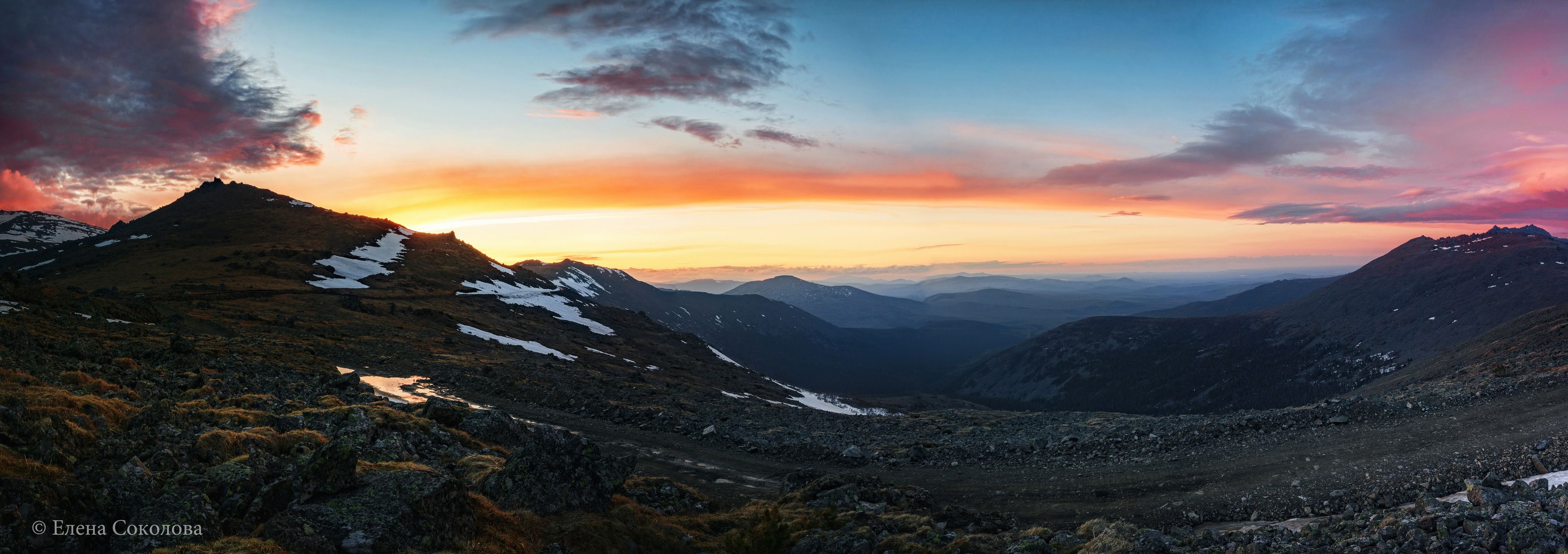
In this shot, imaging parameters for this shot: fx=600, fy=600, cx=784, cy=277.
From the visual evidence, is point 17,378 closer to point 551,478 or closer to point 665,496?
point 551,478

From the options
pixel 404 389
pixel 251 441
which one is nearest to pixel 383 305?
pixel 404 389

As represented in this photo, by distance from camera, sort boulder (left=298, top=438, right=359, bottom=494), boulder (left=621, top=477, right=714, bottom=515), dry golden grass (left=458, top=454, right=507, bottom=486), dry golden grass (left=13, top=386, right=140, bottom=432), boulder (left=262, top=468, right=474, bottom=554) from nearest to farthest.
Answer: boulder (left=262, top=468, right=474, bottom=554)
dry golden grass (left=13, top=386, right=140, bottom=432)
boulder (left=298, top=438, right=359, bottom=494)
dry golden grass (left=458, top=454, right=507, bottom=486)
boulder (left=621, top=477, right=714, bottom=515)

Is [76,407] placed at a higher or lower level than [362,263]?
lower

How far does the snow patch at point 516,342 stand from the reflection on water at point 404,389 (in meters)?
29.5

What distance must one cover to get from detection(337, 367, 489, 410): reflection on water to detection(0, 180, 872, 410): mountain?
175cm

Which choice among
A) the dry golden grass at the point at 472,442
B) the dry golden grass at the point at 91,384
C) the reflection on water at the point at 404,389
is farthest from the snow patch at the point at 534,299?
the dry golden grass at the point at 91,384

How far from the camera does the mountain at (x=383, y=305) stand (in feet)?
168

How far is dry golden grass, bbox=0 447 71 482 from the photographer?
10.6 metres

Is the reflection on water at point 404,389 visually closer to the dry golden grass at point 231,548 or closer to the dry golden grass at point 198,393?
the dry golden grass at point 198,393

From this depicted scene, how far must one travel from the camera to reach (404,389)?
3991 cm

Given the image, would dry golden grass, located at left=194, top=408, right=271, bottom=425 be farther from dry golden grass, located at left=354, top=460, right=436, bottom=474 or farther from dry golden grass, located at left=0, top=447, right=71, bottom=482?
dry golden grass, located at left=0, top=447, right=71, bottom=482

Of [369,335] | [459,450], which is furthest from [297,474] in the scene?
[369,335]

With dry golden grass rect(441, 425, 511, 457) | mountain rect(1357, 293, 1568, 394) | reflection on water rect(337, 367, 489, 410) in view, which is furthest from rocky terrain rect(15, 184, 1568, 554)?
mountain rect(1357, 293, 1568, 394)

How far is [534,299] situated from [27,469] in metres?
129
